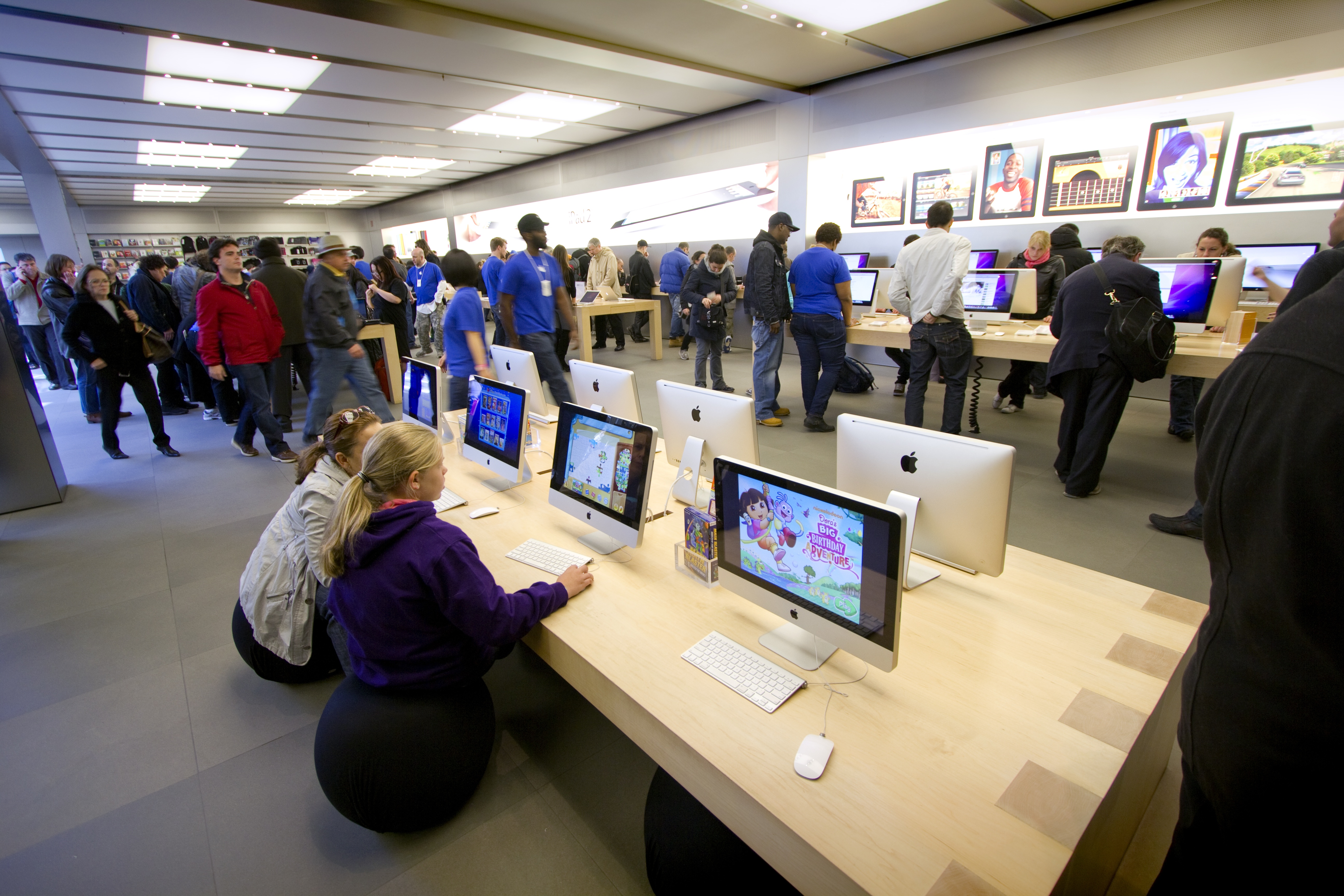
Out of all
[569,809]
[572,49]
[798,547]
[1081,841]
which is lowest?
[569,809]

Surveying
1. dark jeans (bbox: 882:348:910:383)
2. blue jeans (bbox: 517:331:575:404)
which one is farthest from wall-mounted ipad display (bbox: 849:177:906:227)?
blue jeans (bbox: 517:331:575:404)

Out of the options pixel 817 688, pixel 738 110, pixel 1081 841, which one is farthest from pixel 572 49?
pixel 1081 841

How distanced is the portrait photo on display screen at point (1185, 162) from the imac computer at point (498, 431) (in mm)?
6239

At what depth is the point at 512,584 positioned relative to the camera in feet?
6.10

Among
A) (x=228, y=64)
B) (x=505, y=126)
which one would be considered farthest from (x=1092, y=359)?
(x=505, y=126)

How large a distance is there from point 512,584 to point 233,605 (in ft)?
6.98

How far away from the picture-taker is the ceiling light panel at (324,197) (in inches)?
585

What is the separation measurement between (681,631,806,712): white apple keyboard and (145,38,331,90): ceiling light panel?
661 cm

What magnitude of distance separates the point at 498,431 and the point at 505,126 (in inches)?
310

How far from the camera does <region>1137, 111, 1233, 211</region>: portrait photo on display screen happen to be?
514cm

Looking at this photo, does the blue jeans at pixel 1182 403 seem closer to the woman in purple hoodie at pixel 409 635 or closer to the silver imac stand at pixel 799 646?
the silver imac stand at pixel 799 646

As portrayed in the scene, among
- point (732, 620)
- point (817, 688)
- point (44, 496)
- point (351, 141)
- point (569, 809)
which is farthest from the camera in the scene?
point (351, 141)

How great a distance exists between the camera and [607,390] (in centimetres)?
253

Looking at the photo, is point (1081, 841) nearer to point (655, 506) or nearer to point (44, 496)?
point (655, 506)
